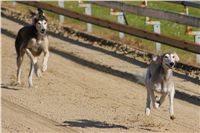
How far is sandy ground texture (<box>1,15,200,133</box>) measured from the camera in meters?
8.92

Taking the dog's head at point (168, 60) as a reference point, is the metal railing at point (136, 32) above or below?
below

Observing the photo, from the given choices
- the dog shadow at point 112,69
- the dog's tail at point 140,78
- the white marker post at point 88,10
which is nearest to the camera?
the dog shadow at point 112,69

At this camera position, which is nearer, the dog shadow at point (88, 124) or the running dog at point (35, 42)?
the dog shadow at point (88, 124)

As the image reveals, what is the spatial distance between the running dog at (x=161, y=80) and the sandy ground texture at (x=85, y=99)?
0.36m

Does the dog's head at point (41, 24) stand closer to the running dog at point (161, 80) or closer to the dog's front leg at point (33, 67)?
the dog's front leg at point (33, 67)

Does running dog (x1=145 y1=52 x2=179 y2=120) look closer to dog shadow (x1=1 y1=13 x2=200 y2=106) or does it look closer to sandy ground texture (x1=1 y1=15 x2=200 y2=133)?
sandy ground texture (x1=1 y1=15 x2=200 y2=133)

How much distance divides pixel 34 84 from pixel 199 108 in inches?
115

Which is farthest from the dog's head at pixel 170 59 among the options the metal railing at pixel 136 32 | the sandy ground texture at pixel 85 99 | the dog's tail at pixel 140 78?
the metal railing at pixel 136 32

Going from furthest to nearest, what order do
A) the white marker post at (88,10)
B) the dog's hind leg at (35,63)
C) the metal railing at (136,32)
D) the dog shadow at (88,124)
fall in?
the white marker post at (88,10) → the metal railing at (136,32) → the dog's hind leg at (35,63) → the dog shadow at (88,124)

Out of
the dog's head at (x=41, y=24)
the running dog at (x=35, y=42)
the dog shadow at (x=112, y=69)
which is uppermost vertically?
the dog's head at (x=41, y=24)

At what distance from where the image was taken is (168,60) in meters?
8.69

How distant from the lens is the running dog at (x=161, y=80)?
868 cm

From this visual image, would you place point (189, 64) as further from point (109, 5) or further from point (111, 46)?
point (109, 5)

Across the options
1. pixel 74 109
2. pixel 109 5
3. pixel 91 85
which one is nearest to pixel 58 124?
pixel 74 109
